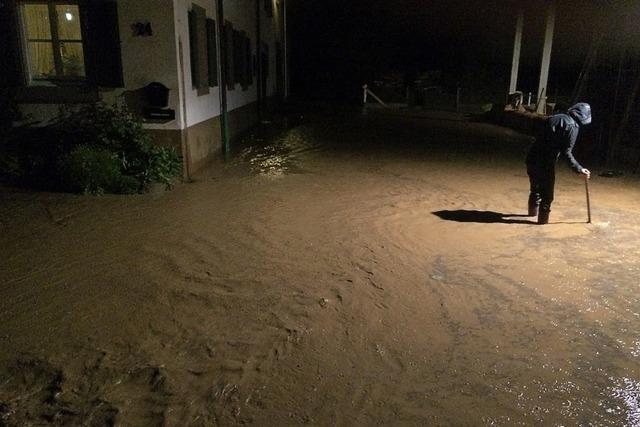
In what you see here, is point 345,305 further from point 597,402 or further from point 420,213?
point 420,213

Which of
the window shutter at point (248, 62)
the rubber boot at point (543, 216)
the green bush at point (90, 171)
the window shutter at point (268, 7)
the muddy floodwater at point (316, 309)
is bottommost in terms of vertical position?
the muddy floodwater at point (316, 309)

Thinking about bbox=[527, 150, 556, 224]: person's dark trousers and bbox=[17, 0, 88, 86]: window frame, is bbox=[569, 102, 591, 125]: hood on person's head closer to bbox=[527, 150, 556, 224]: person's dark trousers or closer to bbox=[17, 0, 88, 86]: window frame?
bbox=[527, 150, 556, 224]: person's dark trousers

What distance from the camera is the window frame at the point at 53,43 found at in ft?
28.6

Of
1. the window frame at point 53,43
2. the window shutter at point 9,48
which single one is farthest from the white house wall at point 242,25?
the window shutter at point 9,48

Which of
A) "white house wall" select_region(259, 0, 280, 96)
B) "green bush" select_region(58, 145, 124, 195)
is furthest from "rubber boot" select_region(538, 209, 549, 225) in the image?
"white house wall" select_region(259, 0, 280, 96)

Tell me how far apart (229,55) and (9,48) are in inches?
222

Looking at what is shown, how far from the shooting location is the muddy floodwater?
11.7ft

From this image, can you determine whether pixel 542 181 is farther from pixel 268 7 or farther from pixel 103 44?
pixel 268 7

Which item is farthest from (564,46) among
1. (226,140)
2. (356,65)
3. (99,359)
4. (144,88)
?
(99,359)

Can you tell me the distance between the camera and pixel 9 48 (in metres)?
8.79

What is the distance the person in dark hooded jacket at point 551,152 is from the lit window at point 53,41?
788cm

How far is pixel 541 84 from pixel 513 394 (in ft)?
52.9

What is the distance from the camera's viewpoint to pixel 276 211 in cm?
782

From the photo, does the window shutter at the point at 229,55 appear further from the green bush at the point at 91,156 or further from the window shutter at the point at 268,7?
the window shutter at the point at 268,7
